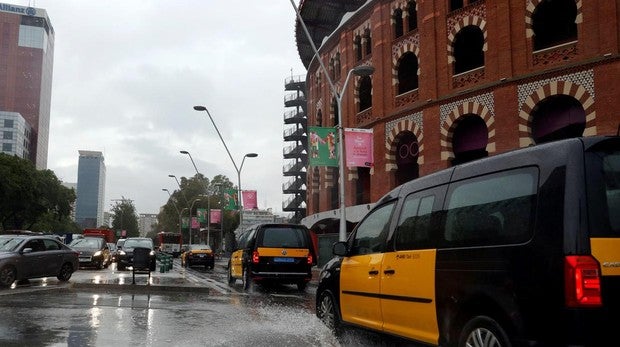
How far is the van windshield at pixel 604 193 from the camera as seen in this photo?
382cm

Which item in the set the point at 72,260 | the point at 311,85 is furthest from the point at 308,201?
the point at 72,260

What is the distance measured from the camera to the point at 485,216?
15.3ft

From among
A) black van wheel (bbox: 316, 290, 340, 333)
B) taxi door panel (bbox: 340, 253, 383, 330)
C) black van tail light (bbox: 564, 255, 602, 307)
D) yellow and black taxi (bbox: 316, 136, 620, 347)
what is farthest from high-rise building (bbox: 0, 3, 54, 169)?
black van tail light (bbox: 564, 255, 602, 307)

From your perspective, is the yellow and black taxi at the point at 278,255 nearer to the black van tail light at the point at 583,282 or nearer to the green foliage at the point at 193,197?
the black van tail light at the point at 583,282

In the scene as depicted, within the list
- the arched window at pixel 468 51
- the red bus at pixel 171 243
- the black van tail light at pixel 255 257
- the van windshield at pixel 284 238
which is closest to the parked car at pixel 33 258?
the black van tail light at pixel 255 257

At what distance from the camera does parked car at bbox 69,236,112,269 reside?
25828mm

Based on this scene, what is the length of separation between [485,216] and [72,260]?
1623cm

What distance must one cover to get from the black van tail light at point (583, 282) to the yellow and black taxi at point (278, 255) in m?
12.1

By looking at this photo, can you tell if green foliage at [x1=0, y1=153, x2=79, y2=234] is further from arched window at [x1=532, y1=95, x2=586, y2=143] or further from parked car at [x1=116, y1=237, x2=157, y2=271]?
arched window at [x1=532, y1=95, x2=586, y2=143]

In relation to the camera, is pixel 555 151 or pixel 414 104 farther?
pixel 414 104

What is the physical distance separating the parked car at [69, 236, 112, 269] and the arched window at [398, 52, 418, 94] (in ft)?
54.9

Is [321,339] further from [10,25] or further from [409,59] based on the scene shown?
[10,25]

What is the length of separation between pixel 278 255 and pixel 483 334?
11303 millimetres

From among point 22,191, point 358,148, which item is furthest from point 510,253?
point 22,191
